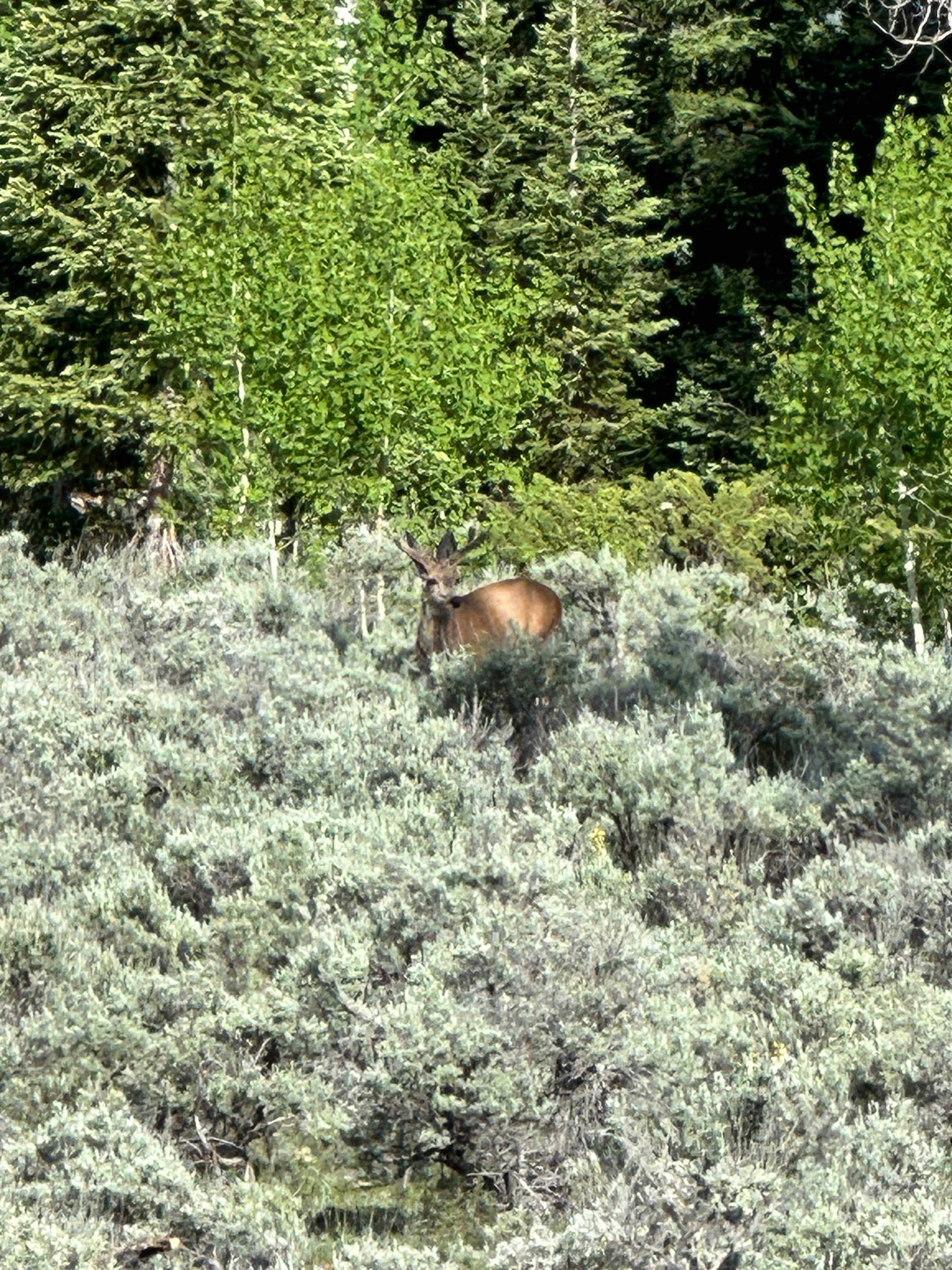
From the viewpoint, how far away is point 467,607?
1206cm

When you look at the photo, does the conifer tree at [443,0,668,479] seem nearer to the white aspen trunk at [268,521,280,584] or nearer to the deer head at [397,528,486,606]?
the white aspen trunk at [268,521,280,584]

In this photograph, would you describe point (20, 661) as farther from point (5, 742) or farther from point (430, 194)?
point (430, 194)

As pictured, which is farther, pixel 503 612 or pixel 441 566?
pixel 441 566

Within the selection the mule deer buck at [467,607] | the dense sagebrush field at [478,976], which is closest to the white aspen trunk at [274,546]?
the mule deer buck at [467,607]

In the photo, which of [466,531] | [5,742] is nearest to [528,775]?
[5,742]

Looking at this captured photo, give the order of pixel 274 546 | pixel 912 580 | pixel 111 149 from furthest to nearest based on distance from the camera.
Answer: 1. pixel 111 149
2. pixel 274 546
3. pixel 912 580

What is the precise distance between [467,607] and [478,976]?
660 cm

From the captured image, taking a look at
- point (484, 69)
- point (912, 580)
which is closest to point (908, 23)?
point (912, 580)

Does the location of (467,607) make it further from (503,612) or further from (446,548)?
(446,548)

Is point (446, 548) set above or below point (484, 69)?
below

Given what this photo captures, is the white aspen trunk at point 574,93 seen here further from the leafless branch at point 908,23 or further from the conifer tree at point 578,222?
the leafless branch at point 908,23

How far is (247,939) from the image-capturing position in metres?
6.21

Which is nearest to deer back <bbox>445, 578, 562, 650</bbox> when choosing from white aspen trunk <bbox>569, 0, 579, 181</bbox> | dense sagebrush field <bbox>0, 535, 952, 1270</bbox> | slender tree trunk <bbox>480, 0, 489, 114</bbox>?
dense sagebrush field <bbox>0, 535, 952, 1270</bbox>

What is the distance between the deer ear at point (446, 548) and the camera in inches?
488
